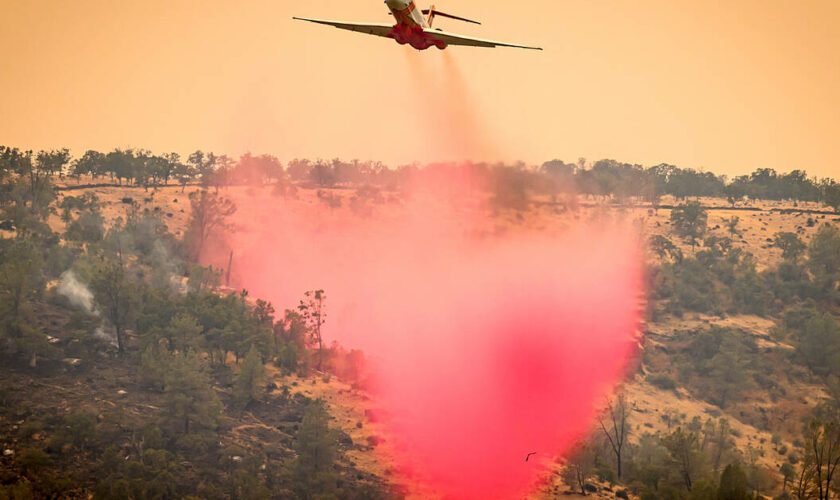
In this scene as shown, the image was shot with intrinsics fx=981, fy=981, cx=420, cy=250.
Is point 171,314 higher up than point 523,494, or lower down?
higher up

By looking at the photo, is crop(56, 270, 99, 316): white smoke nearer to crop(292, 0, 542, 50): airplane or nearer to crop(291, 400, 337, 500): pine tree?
crop(291, 400, 337, 500): pine tree

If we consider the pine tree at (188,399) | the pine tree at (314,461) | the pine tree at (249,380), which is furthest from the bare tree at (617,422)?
the pine tree at (188,399)

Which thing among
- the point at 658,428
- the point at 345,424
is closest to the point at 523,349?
the point at 658,428

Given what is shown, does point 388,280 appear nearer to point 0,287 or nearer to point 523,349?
point 523,349

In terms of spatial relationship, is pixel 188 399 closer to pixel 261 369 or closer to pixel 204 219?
pixel 261 369

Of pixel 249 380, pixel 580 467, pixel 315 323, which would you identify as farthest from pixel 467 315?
pixel 580 467

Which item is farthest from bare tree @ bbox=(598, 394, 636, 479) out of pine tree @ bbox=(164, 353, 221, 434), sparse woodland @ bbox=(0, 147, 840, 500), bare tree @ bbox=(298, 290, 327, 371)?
pine tree @ bbox=(164, 353, 221, 434)

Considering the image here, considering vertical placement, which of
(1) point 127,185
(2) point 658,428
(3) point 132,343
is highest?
(1) point 127,185
